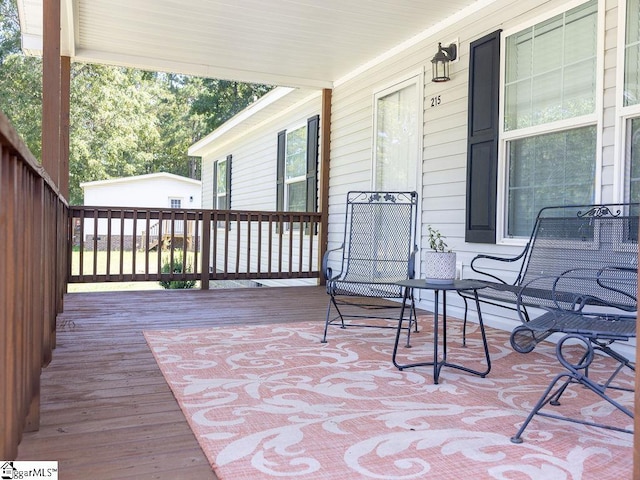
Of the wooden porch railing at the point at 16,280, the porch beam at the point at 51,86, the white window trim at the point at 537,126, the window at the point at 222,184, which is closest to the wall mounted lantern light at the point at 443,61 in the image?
the white window trim at the point at 537,126

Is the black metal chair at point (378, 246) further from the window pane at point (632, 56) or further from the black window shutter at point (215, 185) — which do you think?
the black window shutter at point (215, 185)

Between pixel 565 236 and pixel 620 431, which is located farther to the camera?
pixel 565 236

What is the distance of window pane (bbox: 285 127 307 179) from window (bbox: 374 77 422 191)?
2.16m

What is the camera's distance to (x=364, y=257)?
457 cm

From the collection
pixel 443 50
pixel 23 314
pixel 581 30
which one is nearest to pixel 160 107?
pixel 443 50

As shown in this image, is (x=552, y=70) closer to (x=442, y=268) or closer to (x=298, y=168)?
(x=442, y=268)

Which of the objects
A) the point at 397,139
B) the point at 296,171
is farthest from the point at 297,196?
the point at 397,139

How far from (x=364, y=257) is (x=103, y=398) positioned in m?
2.67

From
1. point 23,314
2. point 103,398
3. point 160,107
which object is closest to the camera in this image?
point 23,314

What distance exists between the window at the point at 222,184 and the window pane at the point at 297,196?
3714 millimetres

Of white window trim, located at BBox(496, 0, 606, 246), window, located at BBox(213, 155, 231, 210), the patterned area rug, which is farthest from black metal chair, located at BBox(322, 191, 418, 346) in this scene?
window, located at BBox(213, 155, 231, 210)

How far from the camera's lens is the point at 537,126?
12.6 ft

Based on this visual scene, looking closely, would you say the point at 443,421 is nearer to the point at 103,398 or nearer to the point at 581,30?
the point at 103,398

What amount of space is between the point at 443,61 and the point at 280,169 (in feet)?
15.6
